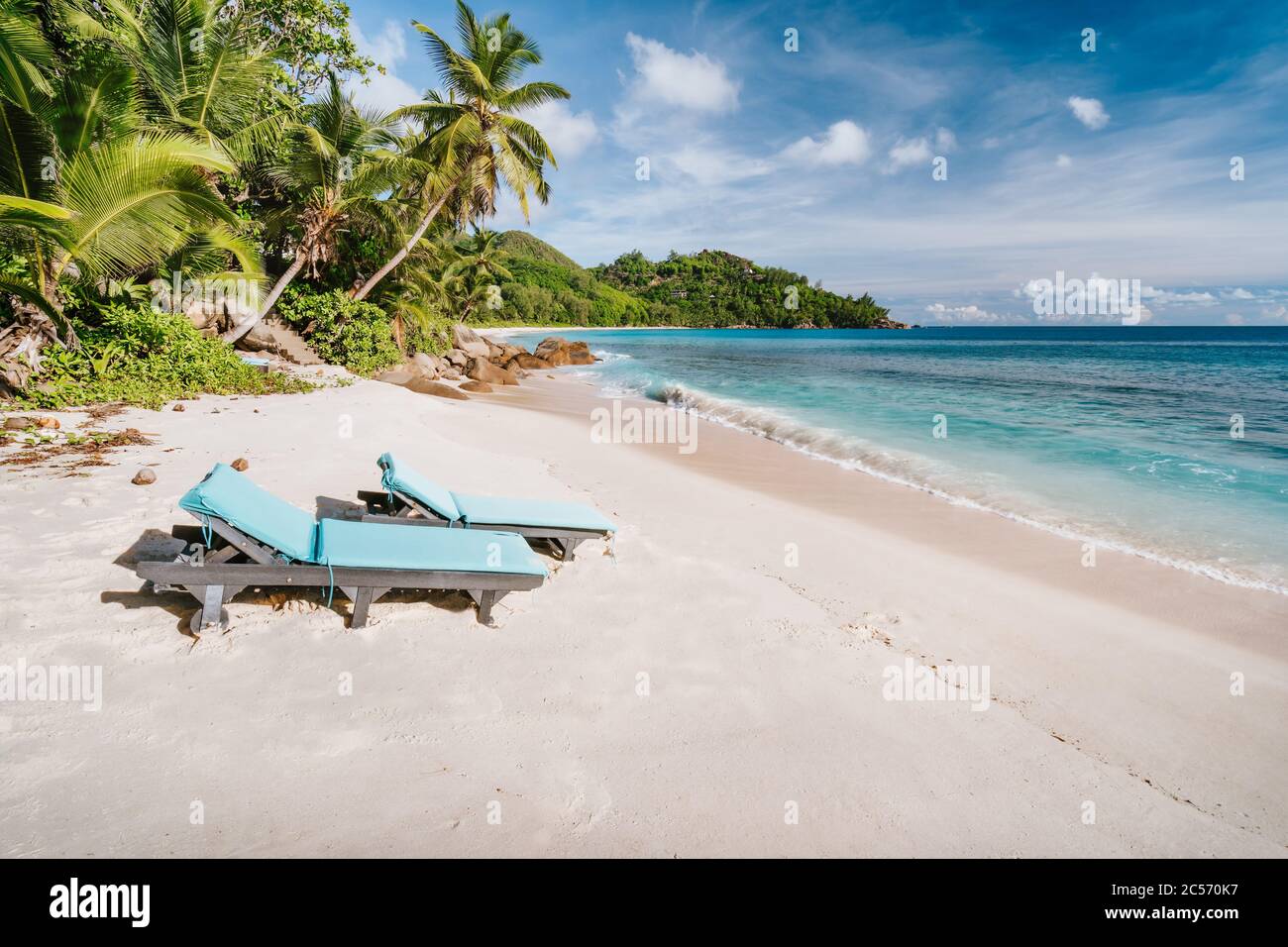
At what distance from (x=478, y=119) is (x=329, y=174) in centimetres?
480

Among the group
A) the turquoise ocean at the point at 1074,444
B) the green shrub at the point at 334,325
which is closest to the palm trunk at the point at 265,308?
the green shrub at the point at 334,325

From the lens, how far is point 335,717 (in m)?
3.23

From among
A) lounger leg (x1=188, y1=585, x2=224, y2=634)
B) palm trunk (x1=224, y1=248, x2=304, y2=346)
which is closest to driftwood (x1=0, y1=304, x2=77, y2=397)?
palm trunk (x1=224, y1=248, x2=304, y2=346)

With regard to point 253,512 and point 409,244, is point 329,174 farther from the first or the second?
point 253,512

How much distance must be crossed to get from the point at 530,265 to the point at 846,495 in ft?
453

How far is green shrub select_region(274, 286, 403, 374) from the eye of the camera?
17.2 metres

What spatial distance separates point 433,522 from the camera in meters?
5.40

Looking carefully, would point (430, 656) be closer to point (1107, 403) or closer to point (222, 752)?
point (222, 752)

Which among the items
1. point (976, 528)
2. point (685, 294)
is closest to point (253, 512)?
point (976, 528)

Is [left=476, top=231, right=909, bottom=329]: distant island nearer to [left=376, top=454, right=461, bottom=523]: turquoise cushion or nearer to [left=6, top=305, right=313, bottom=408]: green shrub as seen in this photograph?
[left=6, top=305, right=313, bottom=408]: green shrub

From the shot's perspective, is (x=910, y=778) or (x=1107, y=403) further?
(x=1107, y=403)

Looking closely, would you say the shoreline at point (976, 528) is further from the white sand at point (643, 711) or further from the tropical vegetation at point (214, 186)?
the tropical vegetation at point (214, 186)

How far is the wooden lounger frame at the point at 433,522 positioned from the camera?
536cm
